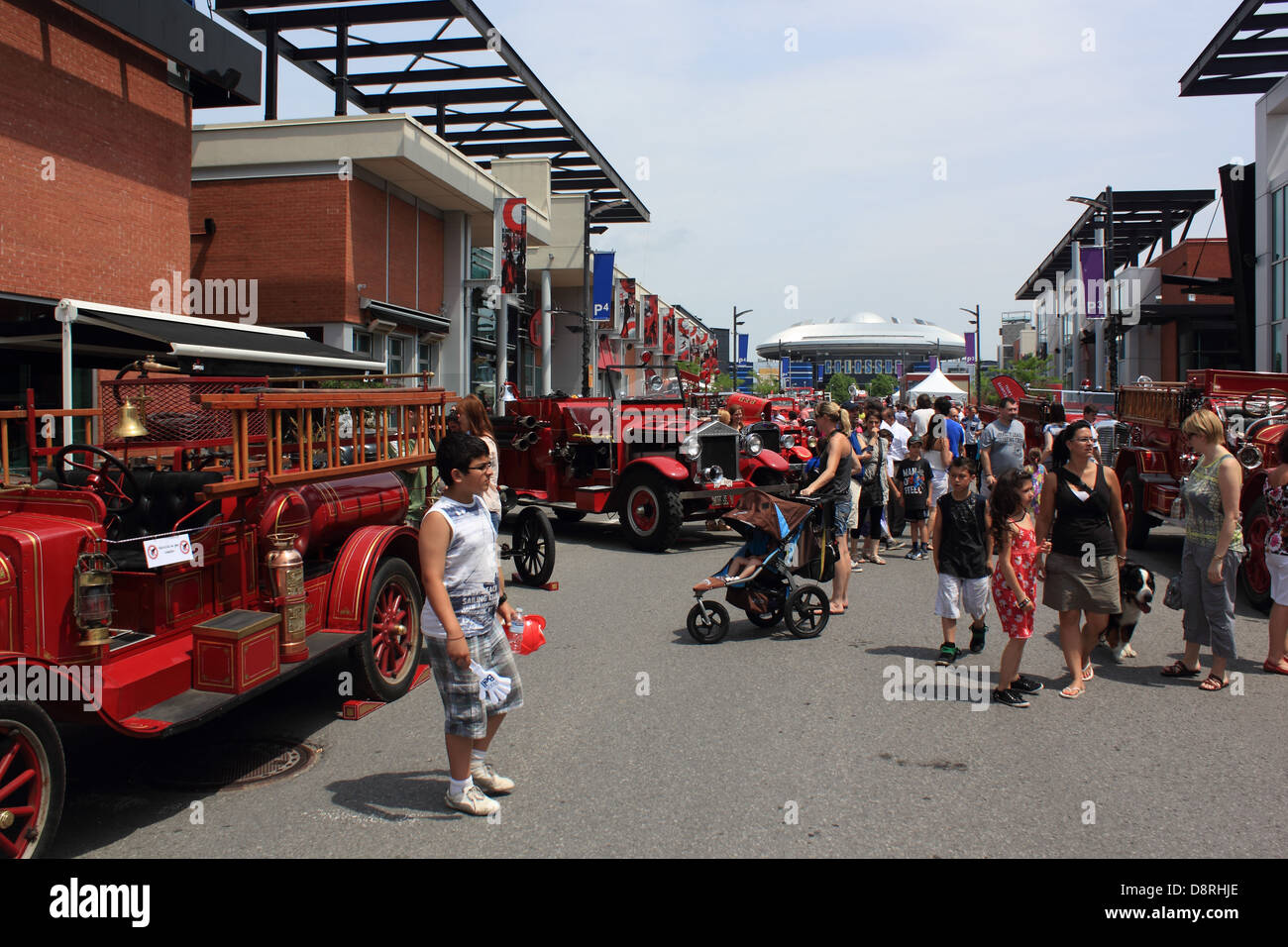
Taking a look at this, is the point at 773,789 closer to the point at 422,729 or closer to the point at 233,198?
the point at 422,729

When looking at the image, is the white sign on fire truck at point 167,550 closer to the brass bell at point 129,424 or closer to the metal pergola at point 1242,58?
the brass bell at point 129,424

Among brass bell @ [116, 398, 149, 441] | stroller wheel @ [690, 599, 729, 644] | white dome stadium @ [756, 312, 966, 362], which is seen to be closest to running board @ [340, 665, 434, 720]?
brass bell @ [116, 398, 149, 441]

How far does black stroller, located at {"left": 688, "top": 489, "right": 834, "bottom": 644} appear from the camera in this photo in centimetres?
763

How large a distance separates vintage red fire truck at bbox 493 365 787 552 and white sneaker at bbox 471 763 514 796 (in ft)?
24.4

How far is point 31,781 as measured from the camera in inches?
143

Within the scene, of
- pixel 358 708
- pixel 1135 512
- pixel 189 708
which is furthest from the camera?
pixel 1135 512

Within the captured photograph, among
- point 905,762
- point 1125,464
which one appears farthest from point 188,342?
point 1125,464

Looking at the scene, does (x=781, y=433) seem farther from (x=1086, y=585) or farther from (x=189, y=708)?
(x=189, y=708)

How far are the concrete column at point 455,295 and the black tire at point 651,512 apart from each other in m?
13.6

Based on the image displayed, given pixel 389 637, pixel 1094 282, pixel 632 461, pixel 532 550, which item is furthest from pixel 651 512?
pixel 1094 282

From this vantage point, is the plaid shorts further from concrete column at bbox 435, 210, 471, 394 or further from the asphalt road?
concrete column at bbox 435, 210, 471, 394

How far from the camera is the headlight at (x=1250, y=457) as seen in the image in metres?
8.89

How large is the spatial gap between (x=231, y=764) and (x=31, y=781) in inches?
57.8

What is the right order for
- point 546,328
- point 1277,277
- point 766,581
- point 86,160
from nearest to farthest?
point 766,581
point 86,160
point 1277,277
point 546,328
